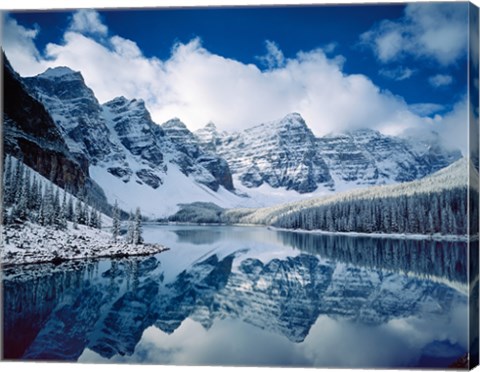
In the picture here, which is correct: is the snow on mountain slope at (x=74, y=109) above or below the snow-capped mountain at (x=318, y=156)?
above

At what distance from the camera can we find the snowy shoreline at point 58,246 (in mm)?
8242

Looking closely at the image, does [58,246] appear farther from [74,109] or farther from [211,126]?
[211,126]

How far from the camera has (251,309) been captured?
7582 mm

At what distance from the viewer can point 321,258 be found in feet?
29.3

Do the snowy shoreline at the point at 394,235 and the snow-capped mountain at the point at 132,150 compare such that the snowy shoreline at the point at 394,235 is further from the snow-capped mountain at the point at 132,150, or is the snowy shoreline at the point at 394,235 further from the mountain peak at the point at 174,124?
the mountain peak at the point at 174,124

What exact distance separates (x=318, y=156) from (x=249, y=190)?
1766 mm

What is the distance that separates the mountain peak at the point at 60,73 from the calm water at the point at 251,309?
10.4 ft

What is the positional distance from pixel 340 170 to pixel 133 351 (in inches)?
204

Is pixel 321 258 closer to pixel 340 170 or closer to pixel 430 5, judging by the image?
pixel 340 170

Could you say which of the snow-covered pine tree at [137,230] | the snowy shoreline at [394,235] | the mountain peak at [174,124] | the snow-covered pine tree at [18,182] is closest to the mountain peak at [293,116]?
the mountain peak at [174,124]

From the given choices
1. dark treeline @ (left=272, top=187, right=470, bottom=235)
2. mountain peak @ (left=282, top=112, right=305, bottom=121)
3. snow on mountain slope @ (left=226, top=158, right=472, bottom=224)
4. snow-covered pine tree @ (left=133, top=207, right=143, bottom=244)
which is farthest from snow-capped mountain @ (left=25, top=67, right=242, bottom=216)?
mountain peak @ (left=282, top=112, right=305, bottom=121)

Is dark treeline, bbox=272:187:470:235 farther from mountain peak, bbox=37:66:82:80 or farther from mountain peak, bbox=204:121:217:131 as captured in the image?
mountain peak, bbox=37:66:82:80

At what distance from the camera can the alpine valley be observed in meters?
8.34

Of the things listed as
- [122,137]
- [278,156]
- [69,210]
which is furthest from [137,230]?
[278,156]
